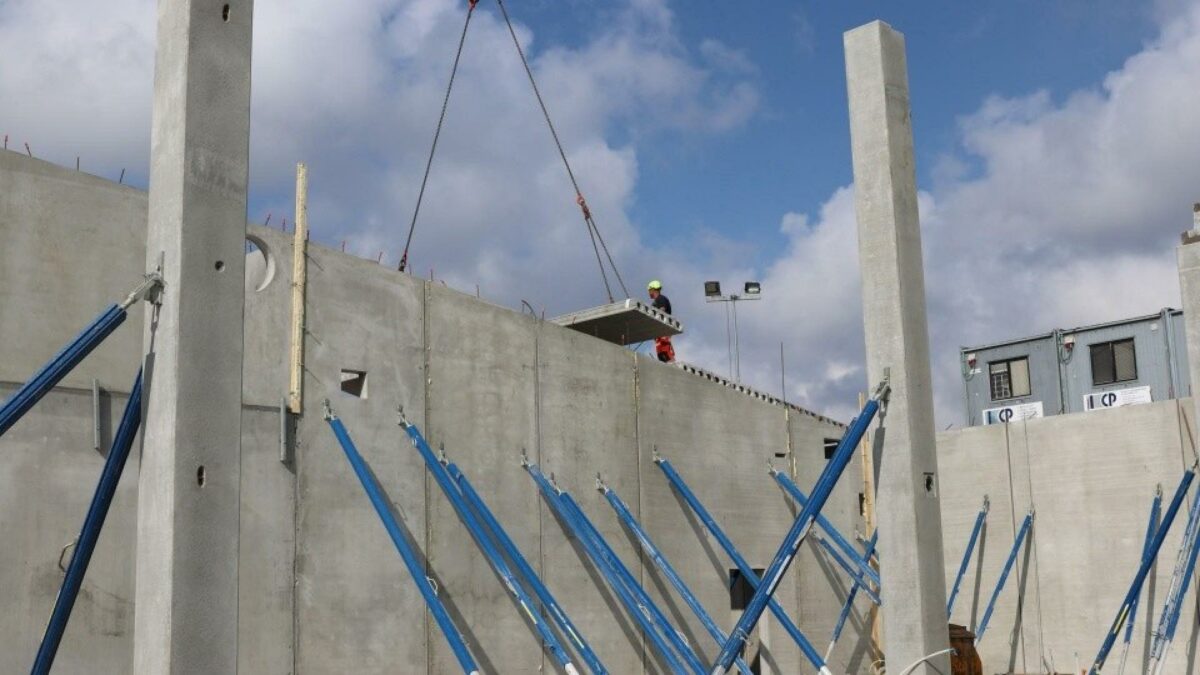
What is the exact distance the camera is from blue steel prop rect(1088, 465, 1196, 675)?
19.3m

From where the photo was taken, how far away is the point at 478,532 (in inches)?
661

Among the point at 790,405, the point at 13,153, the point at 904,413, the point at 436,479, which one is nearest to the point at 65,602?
the point at 13,153

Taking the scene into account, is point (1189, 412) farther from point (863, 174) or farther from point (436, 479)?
point (436, 479)

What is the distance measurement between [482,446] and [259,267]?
13.4 feet

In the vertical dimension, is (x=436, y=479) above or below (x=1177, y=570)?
above

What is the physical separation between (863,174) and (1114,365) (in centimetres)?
1732

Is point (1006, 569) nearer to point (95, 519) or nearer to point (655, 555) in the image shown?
point (655, 555)

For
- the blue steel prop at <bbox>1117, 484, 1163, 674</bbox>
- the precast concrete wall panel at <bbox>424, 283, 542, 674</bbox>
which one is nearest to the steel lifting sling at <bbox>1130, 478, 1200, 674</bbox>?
the blue steel prop at <bbox>1117, 484, 1163, 674</bbox>

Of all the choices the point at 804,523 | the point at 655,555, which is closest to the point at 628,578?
the point at 655,555

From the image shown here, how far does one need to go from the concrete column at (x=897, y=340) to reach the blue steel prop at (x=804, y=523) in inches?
9.5

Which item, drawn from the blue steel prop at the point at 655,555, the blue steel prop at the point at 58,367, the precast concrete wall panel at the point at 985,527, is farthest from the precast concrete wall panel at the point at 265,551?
the precast concrete wall panel at the point at 985,527

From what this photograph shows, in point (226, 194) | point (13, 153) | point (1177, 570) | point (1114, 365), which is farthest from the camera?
point (1114, 365)

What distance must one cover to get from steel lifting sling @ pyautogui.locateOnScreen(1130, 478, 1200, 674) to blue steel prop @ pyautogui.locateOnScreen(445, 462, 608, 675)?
8921 mm

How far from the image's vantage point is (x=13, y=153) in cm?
1338
